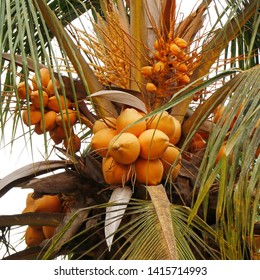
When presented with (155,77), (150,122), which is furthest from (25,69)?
(155,77)

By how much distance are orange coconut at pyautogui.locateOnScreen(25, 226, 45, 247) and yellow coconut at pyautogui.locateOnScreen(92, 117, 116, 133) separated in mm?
531

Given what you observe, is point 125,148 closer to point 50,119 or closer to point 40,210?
point 50,119

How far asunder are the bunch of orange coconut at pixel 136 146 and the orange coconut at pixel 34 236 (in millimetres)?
489

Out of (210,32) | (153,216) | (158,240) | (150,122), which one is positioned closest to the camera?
A: (158,240)

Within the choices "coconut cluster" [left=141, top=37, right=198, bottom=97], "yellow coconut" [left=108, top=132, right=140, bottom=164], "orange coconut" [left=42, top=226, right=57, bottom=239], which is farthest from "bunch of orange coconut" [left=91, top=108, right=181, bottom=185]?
"orange coconut" [left=42, top=226, right=57, bottom=239]

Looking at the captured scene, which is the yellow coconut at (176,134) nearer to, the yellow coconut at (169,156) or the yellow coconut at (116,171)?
the yellow coconut at (169,156)

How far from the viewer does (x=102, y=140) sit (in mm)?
2469

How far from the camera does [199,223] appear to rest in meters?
2.16

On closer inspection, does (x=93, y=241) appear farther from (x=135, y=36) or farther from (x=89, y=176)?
(x=135, y=36)

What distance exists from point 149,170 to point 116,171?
4.4 inches

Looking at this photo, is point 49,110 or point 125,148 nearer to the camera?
point 125,148

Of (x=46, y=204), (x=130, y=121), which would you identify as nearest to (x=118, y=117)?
(x=130, y=121)

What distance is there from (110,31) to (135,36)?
99 millimetres

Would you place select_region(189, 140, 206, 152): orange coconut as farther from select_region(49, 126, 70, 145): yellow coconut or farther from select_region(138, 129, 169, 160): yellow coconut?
select_region(49, 126, 70, 145): yellow coconut
